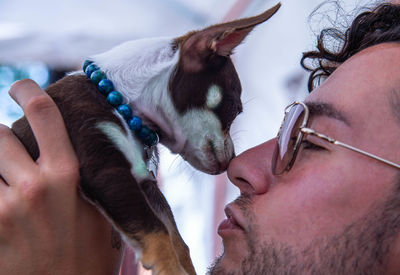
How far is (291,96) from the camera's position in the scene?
10.4 ft

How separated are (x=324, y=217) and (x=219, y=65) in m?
0.77

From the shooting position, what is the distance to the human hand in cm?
141

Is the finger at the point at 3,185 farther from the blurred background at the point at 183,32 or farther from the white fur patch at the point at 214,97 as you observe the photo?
the blurred background at the point at 183,32

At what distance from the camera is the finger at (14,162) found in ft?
4.68

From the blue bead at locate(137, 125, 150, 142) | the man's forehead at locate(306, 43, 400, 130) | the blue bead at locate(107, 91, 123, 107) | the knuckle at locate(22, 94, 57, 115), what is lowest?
the blue bead at locate(137, 125, 150, 142)

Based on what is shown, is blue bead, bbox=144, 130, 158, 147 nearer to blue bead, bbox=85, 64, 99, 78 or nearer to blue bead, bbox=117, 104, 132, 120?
blue bead, bbox=117, 104, 132, 120

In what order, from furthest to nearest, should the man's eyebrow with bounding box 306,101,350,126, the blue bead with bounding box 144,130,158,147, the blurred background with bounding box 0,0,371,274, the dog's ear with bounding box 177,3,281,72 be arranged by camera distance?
the blurred background with bounding box 0,0,371,274, the blue bead with bounding box 144,130,158,147, the dog's ear with bounding box 177,3,281,72, the man's eyebrow with bounding box 306,101,350,126

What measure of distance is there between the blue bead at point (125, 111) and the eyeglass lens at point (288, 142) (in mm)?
518

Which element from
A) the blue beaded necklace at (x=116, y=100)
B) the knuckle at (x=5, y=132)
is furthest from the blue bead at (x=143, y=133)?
the knuckle at (x=5, y=132)

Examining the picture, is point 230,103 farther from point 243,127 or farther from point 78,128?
point 243,127

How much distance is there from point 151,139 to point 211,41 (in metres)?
0.42

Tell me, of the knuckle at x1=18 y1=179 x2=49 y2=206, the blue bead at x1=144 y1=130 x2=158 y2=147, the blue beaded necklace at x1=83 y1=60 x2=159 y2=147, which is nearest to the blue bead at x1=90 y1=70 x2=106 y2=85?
the blue beaded necklace at x1=83 y1=60 x2=159 y2=147

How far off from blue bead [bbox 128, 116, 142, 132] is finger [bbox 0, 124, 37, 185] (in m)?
0.34

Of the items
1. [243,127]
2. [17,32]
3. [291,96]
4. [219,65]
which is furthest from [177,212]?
[219,65]
